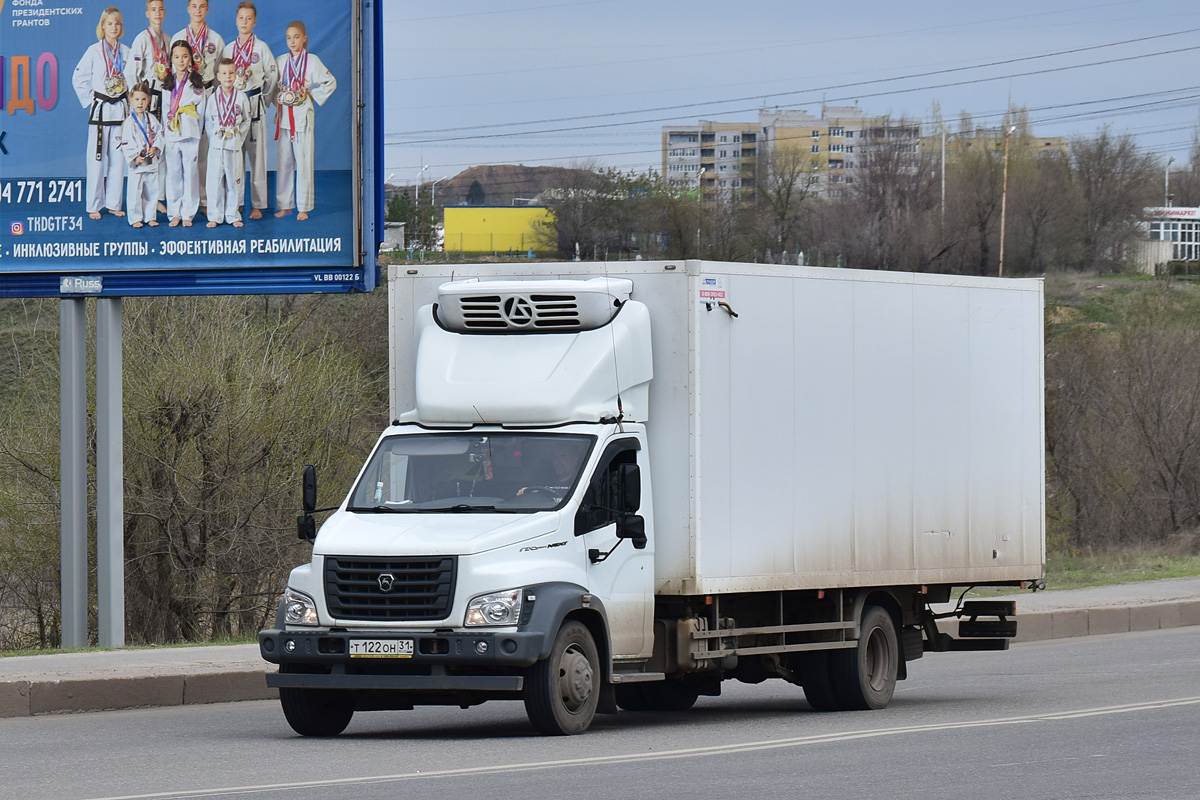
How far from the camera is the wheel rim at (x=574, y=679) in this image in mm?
10477

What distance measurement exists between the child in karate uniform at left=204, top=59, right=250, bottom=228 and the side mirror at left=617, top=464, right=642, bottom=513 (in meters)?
7.81

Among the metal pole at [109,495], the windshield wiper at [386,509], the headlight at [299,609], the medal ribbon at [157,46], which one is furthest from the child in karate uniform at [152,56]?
the headlight at [299,609]

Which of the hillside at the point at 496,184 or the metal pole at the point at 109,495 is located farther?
the hillside at the point at 496,184

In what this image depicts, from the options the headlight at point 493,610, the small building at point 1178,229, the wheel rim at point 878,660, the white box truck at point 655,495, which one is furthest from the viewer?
the small building at point 1178,229

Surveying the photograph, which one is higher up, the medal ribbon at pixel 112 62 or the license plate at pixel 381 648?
the medal ribbon at pixel 112 62

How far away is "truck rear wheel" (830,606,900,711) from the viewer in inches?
499

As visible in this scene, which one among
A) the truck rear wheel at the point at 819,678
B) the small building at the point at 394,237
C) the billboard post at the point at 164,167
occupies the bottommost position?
the truck rear wheel at the point at 819,678

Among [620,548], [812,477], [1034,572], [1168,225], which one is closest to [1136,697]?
[1034,572]

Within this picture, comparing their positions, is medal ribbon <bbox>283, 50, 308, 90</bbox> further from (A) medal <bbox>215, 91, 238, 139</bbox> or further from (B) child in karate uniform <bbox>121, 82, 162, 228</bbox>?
(B) child in karate uniform <bbox>121, 82, 162, 228</bbox>

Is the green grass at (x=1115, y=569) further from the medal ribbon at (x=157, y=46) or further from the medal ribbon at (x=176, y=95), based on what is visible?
the medal ribbon at (x=157, y=46)

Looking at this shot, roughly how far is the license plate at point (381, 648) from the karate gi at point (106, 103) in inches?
346

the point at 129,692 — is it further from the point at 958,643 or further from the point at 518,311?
the point at 958,643

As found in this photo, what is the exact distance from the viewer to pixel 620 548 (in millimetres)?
11039

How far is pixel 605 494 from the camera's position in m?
11.0
